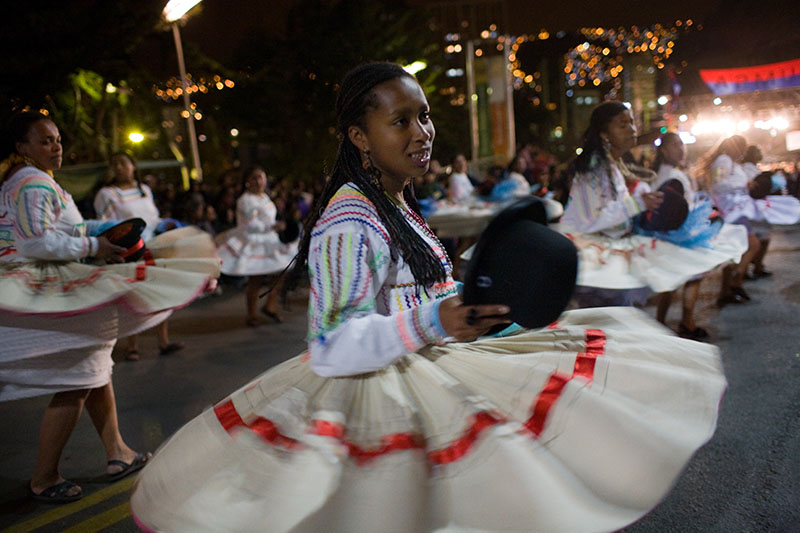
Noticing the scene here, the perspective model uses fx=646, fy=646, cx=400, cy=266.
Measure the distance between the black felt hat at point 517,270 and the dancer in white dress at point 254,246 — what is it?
6724mm

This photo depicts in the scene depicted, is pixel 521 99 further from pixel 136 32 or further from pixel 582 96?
pixel 136 32

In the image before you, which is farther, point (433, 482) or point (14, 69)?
point (14, 69)

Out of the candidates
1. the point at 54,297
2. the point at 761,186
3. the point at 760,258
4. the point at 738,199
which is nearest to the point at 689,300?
the point at 738,199

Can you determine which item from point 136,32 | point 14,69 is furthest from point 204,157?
point 14,69

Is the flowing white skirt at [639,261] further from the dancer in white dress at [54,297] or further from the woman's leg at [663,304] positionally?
the dancer in white dress at [54,297]

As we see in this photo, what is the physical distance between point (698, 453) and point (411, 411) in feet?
9.54

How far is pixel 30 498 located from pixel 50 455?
1.23 feet

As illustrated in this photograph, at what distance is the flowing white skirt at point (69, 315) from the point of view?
3.56 metres

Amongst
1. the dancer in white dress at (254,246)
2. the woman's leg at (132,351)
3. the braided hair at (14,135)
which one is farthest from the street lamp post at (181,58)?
the braided hair at (14,135)

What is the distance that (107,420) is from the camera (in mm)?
3984

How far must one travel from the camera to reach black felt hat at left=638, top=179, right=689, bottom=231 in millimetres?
4773

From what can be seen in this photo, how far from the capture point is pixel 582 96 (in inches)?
Result: 3115

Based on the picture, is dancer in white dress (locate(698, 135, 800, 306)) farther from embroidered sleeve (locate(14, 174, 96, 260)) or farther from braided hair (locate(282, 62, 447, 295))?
embroidered sleeve (locate(14, 174, 96, 260))

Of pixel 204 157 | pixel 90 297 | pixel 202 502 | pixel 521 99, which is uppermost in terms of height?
pixel 521 99
